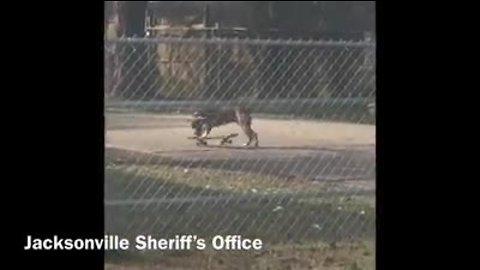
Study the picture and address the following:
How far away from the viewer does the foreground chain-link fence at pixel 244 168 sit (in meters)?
5.38

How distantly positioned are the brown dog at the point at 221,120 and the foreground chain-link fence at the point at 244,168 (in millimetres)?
52

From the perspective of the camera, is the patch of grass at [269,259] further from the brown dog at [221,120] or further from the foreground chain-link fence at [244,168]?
the brown dog at [221,120]

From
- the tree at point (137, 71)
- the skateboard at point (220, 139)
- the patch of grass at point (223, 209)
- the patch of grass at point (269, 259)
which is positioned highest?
the tree at point (137, 71)

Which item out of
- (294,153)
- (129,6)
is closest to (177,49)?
(294,153)

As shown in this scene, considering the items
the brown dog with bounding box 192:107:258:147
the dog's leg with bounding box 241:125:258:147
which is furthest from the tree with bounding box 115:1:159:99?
the dog's leg with bounding box 241:125:258:147

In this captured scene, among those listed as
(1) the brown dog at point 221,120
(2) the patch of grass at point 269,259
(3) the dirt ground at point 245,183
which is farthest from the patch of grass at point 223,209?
(1) the brown dog at point 221,120

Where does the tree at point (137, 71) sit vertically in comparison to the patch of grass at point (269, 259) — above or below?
above

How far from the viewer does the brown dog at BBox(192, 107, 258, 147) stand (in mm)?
5777

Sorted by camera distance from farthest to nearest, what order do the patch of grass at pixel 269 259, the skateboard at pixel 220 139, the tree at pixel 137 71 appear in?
the tree at pixel 137 71 < the skateboard at pixel 220 139 < the patch of grass at pixel 269 259

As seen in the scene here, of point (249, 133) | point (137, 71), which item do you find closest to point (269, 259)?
point (249, 133)

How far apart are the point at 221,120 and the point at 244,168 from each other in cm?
36

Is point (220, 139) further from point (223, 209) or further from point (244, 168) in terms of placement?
point (223, 209)

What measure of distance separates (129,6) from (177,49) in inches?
279
